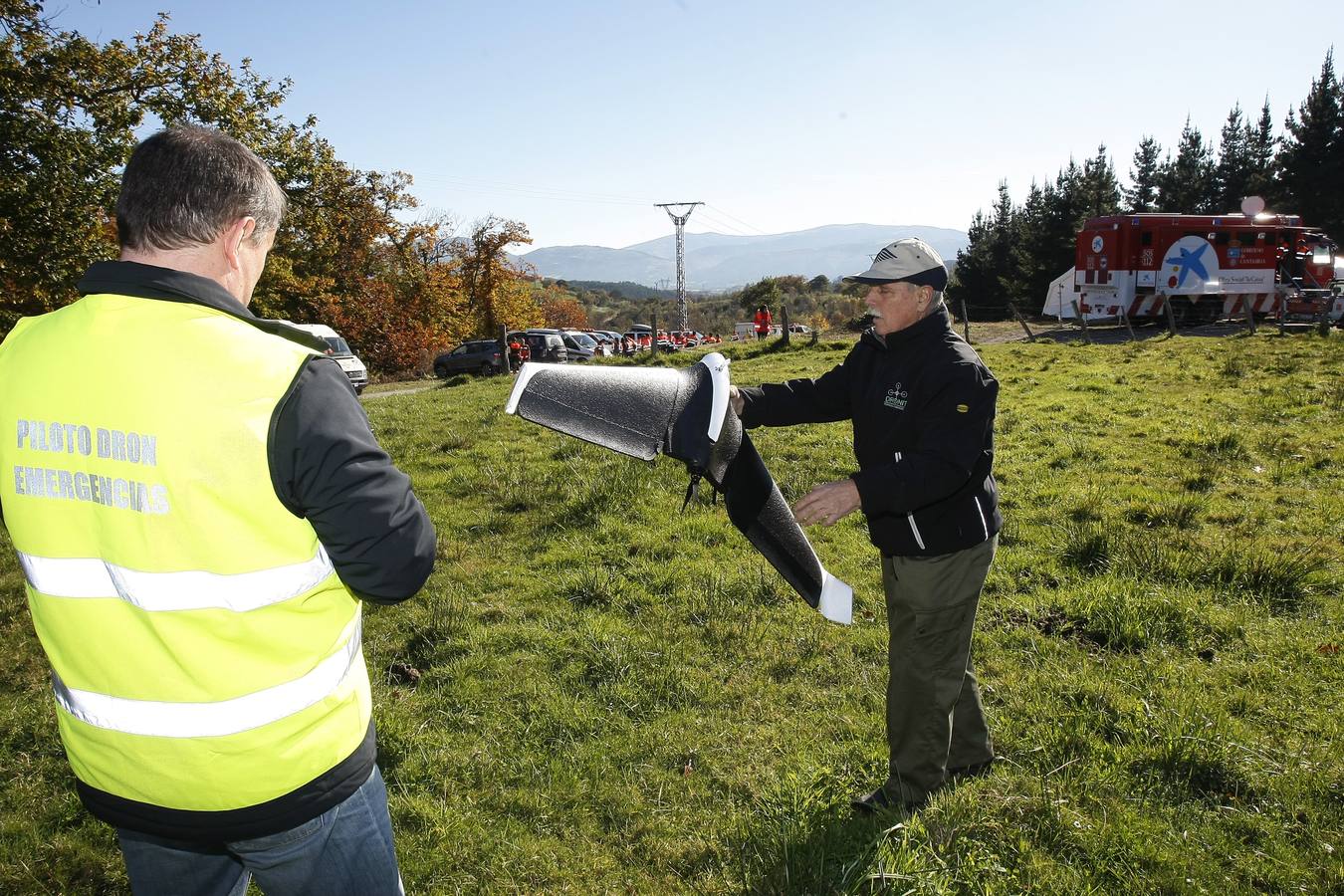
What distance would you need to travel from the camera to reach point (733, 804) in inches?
136

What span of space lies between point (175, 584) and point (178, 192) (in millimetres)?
796

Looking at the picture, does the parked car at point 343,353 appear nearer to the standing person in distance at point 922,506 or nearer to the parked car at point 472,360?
the parked car at point 472,360

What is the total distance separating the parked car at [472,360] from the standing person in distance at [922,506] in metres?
25.6

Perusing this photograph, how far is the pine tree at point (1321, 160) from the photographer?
146ft

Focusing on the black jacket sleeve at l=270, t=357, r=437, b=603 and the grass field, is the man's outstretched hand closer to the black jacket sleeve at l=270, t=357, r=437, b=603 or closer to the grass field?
the grass field

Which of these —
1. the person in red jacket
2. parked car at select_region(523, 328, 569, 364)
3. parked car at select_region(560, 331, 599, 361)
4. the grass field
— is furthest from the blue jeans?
parked car at select_region(523, 328, 569, 364)

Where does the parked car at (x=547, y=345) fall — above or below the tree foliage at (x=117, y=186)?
below

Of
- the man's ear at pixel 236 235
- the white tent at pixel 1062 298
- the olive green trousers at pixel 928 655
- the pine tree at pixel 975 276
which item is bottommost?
the olive green trousers at pixel 928 655

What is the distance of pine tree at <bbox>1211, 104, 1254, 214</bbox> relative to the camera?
159ft

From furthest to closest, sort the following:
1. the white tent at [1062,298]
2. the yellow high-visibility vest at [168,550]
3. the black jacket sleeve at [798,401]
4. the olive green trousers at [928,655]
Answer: the white tent at [1062,298]
the black jacket sleeve at [798,401]
the olive green trousers at [928,655]
the yellow high-visibility vest at [168,550]

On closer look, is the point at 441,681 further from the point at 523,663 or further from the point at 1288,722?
the point at 1288,722

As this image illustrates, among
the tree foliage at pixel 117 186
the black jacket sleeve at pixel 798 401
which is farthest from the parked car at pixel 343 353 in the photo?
the black jacket sleeve at pixel 798 401

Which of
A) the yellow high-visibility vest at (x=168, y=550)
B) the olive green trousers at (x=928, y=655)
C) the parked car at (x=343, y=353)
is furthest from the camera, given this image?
the parked car at (x=343, y=353)

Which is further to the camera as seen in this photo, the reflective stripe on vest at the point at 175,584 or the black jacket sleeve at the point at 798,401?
the black jacket sleeve at the point at 798,401
